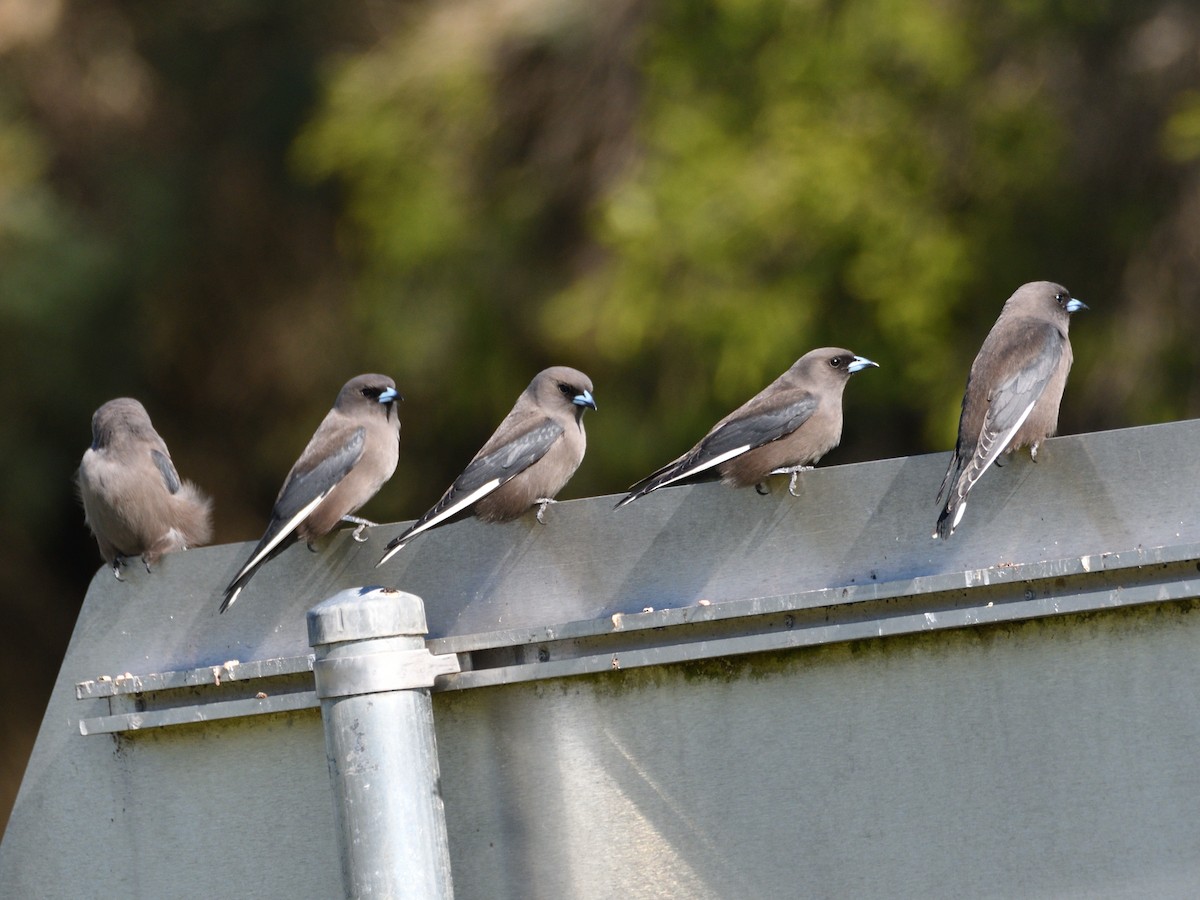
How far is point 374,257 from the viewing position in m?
10.1

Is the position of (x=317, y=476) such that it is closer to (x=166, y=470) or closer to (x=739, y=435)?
(x=166, y=470)

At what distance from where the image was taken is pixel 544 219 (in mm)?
9938

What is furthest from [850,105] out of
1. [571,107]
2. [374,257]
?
[374,257]

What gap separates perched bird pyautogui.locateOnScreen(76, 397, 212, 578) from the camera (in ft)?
17.5

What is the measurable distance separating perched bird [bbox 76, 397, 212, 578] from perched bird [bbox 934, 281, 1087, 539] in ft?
8.88

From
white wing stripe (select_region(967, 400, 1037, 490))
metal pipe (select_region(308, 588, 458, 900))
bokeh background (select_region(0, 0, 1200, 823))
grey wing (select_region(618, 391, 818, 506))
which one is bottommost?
metal pipe (select_region(308, 588, 458, 900))

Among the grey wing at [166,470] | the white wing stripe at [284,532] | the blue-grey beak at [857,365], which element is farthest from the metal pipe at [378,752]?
the blue-grey beak at [857,365]

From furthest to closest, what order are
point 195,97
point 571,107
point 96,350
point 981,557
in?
point 195,97
point 96,350
point 571,107
point 981,557

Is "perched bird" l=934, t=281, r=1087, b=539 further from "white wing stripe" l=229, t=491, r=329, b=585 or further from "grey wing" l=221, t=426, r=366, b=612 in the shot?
"grey wing" l=221, t=426, r=366, b=612

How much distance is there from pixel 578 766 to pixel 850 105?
637 cm

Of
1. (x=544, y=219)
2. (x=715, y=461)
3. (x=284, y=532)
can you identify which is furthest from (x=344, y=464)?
(x=544, y=219)

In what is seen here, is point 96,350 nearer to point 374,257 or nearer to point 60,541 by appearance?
point 60,541

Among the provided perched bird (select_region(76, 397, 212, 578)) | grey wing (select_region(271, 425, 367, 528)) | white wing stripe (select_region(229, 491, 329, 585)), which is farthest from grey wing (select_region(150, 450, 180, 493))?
white wing stripe (select_region(229, 491, 329, 585))

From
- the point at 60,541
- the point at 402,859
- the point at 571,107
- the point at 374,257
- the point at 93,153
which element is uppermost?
the point at 93,153
